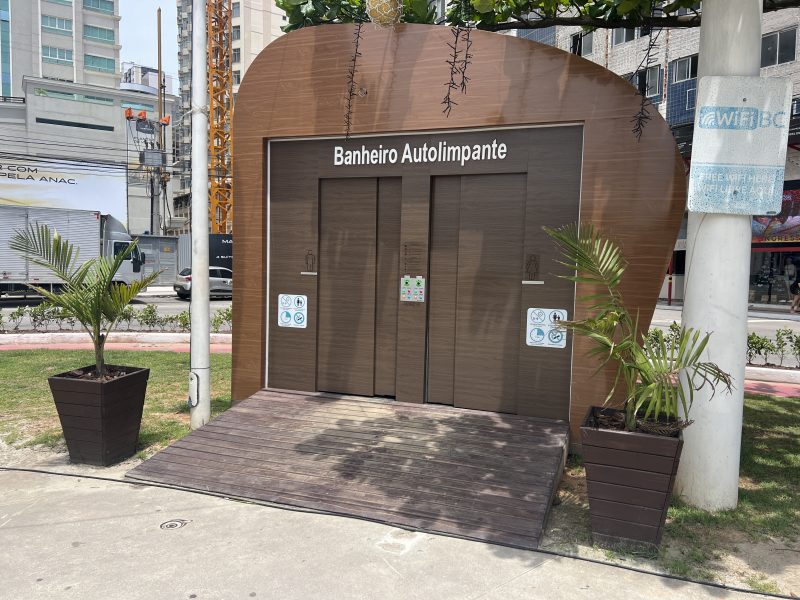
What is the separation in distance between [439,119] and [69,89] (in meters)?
60.4

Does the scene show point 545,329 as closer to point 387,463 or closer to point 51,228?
point 387,463

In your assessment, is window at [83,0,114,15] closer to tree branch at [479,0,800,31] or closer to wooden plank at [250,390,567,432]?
tree branch at [479,0,800,31]

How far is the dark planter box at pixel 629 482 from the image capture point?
4.15 metres

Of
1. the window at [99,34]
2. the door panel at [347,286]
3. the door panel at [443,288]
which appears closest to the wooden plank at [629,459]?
the door panel at [443,288]

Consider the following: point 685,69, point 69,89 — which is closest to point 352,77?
point 685,69

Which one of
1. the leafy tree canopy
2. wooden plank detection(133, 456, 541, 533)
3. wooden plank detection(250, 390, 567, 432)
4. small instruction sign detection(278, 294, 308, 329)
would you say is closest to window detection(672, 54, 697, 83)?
the leafy tree canopy

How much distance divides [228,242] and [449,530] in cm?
2887

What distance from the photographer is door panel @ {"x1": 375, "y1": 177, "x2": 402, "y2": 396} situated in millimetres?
7031

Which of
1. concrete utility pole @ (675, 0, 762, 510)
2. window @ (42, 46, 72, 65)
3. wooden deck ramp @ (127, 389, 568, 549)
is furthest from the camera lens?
window @ (42, 46, 72, 65)

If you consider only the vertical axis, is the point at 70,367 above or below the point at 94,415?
below

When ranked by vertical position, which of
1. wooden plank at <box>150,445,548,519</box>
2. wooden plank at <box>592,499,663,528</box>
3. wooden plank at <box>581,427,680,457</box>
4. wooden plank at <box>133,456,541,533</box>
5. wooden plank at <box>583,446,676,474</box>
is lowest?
wooden plank at <box>133,456,541,533</box>

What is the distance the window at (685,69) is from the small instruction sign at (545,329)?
23362mm

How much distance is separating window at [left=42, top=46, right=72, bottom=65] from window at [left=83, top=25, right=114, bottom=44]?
291cm

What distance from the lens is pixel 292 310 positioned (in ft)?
24.3
